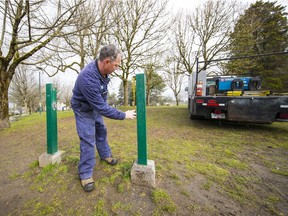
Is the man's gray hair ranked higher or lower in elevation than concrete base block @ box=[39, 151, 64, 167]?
higher

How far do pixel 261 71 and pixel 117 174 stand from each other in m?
19.5

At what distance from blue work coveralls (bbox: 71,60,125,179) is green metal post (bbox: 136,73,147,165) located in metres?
0.24

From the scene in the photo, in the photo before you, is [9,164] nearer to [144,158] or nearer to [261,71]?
[144,158]

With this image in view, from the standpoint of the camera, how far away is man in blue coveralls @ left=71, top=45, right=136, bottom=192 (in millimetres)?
1538

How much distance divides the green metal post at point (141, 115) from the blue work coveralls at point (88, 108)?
0.24 meters

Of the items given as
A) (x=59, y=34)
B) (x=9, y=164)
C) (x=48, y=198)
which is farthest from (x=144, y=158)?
(x=59, y=34)

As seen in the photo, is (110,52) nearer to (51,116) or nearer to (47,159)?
(51,116)

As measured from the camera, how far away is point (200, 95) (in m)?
4.18

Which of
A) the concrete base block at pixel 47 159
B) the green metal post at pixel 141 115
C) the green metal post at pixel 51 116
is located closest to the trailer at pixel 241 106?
the green metal post at pixel 141 115

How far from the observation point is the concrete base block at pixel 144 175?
1.70 m

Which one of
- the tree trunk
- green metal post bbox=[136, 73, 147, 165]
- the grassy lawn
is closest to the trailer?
the grassy lawn

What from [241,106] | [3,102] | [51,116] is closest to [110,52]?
[51,116]

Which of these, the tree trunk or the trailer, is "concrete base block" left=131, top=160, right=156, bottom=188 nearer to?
the trailer

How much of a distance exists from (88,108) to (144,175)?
1104 mm
